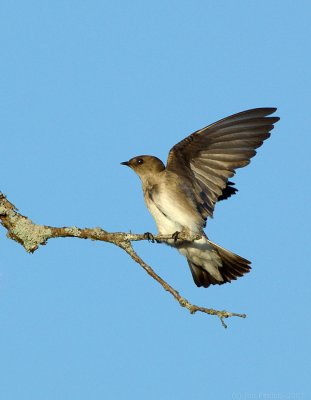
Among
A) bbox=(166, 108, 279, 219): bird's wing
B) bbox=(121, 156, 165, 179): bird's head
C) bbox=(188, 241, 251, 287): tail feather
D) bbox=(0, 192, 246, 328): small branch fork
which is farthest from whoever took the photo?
bbox=(188, 241, 251, 287): tail feather

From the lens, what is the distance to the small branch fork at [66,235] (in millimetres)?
5438

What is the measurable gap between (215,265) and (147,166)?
4.64 ft

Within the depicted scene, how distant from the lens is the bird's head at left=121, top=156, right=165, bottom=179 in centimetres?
822

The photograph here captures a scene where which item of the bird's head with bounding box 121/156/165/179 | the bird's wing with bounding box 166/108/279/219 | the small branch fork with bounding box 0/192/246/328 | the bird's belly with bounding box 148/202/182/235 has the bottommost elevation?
the small branch fork with bounding box 0/192/246/328

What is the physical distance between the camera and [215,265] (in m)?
8.44

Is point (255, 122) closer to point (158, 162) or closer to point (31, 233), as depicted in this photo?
point (158, 162)

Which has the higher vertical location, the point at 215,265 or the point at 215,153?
the point at 215,153

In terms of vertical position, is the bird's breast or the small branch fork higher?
the bird's breast

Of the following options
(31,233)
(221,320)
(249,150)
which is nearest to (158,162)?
(249,150)

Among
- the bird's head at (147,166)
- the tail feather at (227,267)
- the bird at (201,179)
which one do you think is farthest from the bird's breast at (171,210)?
the tail feather at (227,267)

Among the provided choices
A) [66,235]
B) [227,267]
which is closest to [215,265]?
[227,267]

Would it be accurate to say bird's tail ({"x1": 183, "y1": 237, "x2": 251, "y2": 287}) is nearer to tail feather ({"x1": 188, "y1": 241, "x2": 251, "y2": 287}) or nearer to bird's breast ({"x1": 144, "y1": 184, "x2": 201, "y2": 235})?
tail feather ({"x1": 188, "y1": 241, "x2": 251, "y2": 287})

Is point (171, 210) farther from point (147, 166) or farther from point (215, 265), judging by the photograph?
point (215, 265)

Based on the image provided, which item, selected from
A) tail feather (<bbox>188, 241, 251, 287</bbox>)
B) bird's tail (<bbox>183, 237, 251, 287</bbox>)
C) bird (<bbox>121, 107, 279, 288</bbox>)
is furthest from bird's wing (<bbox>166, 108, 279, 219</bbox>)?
tail feather (<bbox>188, 241, 251, 287</bbox>)
